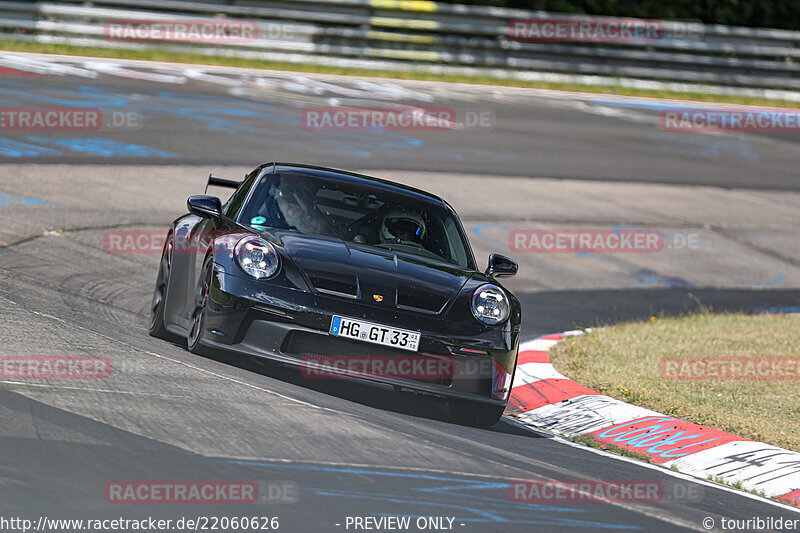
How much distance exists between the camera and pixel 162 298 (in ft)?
25.3

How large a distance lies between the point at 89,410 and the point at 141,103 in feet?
37.8

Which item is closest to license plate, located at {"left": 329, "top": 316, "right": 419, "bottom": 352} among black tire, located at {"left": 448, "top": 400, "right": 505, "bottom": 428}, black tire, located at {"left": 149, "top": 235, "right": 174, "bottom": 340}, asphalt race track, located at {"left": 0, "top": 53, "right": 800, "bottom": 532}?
asphalt race track, located at {"left": 0, "top": 53, "right": 800, "bottom": 532}

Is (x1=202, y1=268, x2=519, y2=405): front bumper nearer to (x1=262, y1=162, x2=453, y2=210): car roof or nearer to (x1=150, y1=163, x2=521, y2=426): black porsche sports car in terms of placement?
(x1=150, y1=163, x2=521, y2=426): black porsche sports car

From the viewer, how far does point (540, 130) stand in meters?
18.4

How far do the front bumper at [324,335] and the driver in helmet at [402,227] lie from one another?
3.96ft

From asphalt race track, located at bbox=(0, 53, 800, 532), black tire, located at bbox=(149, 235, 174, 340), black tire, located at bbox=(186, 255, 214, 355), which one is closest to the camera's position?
asphalt race track, located at bbox=(0, 53, 800, 532)

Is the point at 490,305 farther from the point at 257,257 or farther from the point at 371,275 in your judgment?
the point at 257,257

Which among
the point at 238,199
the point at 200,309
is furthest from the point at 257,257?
the point at 238,199

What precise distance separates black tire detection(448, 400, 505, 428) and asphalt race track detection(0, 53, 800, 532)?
0.39 ft

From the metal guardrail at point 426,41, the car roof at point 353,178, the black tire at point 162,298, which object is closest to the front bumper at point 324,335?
the black tire at point 162,298

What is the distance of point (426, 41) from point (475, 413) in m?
15.5

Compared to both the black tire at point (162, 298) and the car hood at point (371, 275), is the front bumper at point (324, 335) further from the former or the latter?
the black tire at point (162, 298)

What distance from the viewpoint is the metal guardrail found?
19.5 m

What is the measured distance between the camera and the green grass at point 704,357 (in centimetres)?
754
